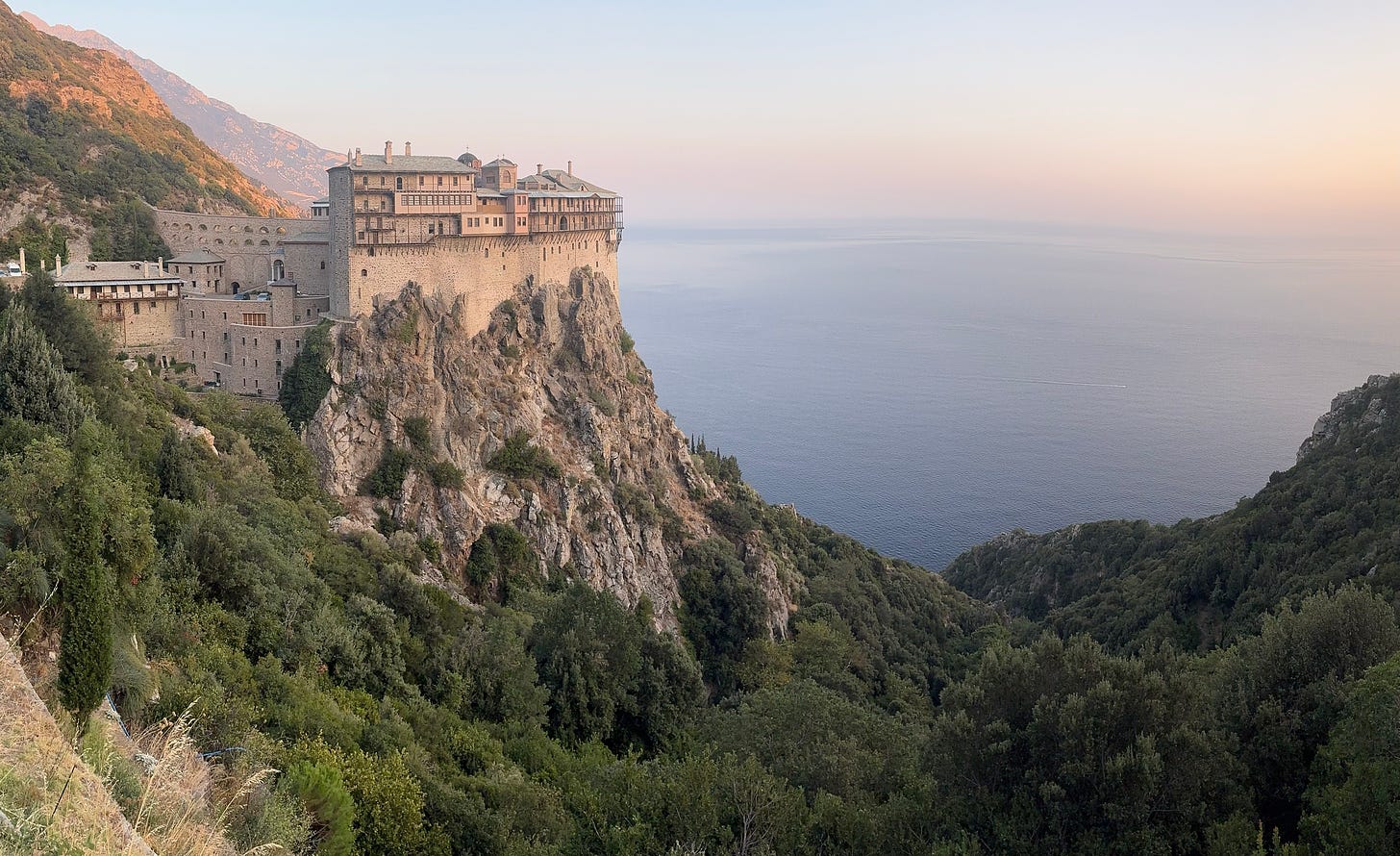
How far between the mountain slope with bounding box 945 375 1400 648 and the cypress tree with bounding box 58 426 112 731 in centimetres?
3168

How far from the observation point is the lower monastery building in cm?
4362

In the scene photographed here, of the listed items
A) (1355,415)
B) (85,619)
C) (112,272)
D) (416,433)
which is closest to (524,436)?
(416,433)

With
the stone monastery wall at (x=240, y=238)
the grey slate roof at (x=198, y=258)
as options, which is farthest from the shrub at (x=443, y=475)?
the grey slate roof at (x=198, y=258)

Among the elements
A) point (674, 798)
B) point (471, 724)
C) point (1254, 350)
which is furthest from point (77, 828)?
point (1254, 350)

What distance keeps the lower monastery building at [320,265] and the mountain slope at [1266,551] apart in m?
34.1

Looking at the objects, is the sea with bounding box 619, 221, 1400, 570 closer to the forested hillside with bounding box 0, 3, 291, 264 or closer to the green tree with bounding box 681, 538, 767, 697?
the green tree with bounding box 681, 538, 767, 697

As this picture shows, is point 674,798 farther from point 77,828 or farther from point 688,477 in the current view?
point 688,477

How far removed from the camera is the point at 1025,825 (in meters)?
17.5

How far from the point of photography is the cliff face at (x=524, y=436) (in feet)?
144

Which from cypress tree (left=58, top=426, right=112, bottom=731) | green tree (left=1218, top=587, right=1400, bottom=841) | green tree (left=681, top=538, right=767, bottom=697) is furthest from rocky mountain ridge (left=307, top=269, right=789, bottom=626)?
green tree (left=1218, top=587, right=1400, bottom=841)

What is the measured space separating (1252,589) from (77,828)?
42.5 meters

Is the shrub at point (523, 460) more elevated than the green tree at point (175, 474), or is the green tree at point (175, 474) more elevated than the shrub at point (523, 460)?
the green tree at point (175, 474)

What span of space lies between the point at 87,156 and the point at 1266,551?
60.2 metres

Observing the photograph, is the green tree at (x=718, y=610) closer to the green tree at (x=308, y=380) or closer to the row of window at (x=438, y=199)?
the green tree at (x=308, y=380)
